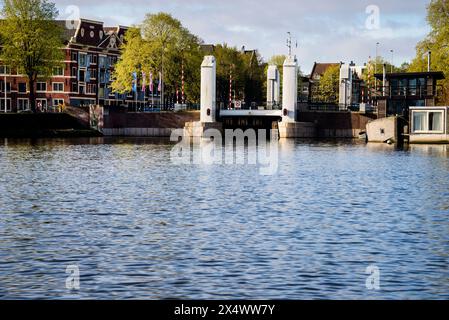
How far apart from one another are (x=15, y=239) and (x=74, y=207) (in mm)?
9162

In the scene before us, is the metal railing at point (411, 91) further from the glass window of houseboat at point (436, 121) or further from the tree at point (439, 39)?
the glass window of houseboat at point (436, 121)

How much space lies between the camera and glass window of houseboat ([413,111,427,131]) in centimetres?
10625

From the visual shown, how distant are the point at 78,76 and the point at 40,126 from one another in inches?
1894

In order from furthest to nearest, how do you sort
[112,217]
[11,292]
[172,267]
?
[112,217] < [172,267] < [11,292]

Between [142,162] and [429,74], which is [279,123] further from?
[142,162]

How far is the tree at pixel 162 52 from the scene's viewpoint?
136 metres

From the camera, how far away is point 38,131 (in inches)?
4717

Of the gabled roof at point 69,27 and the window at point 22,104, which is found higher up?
the gabled roof at point 69,27

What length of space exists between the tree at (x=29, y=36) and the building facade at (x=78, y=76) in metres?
28.9

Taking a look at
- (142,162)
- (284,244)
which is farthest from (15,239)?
(142,162)

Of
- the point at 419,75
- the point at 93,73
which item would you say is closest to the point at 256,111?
the point at 419,75

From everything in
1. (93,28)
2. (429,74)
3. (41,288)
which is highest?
(93,28)

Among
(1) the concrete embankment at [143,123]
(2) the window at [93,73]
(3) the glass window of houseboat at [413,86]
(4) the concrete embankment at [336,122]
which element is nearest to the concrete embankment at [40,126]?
(1) the concrete embankment at [143,123]
